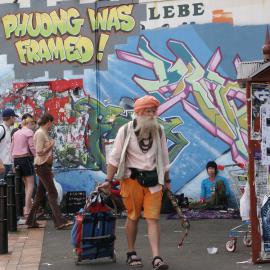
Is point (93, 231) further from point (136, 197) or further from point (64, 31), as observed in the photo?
point (64, 31)

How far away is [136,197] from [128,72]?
17.1 ft

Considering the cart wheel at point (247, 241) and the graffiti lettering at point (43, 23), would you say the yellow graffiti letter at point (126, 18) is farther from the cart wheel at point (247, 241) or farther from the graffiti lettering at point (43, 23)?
Answer: the cart wheel at point (247, 241)

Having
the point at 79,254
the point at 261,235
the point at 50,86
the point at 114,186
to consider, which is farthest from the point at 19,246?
the point at 50,86

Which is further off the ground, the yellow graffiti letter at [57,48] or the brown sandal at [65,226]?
the yellow graffiti letter at [57,48]

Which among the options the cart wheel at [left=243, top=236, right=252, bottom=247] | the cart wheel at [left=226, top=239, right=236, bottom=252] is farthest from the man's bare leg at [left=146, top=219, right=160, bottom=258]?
the cart wheel at [left=243, top=236, right=252, bottom=247]

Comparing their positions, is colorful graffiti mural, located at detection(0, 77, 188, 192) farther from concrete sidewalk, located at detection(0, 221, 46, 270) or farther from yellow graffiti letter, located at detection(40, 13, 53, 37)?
concrete sidewalk, located at detection(0, 221, 46, 270)

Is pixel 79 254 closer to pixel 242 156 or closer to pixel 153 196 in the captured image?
pixel 153 196

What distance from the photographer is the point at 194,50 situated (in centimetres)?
1217

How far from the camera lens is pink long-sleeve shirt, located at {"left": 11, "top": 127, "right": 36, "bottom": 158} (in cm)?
1173

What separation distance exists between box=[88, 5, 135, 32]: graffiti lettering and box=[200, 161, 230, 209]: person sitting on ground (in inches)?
114

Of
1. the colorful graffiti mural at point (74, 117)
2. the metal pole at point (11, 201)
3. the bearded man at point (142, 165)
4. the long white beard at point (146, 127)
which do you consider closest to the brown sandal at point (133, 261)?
the bearded man at point (142, 165)

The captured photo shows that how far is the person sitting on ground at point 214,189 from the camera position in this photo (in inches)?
471

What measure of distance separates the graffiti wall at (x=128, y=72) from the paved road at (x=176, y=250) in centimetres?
169

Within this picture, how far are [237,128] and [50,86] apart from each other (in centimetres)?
356
